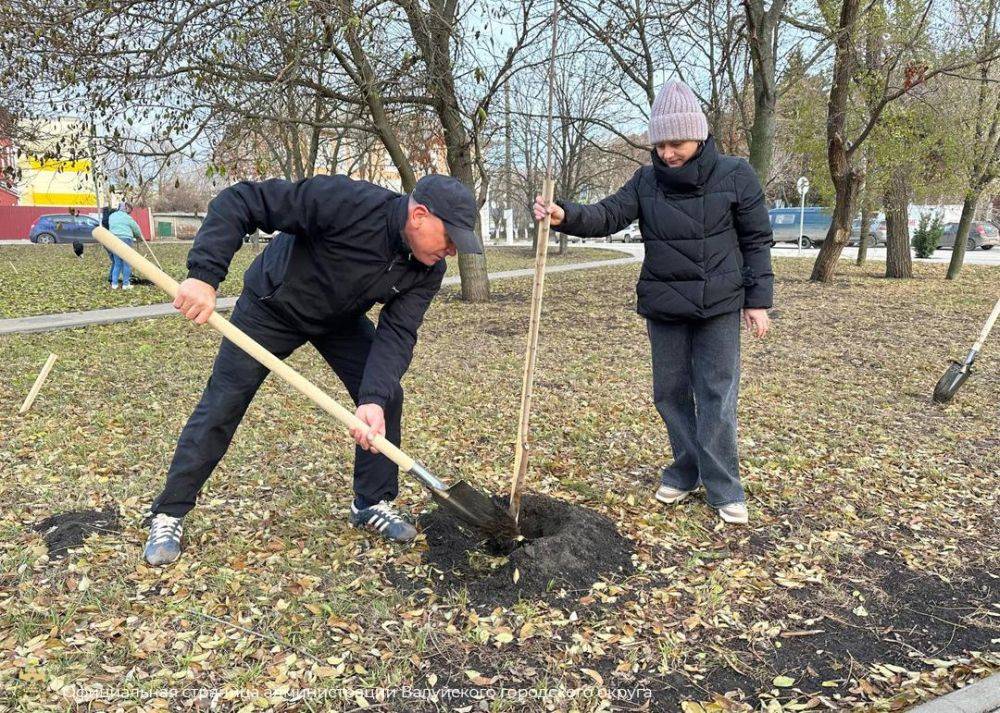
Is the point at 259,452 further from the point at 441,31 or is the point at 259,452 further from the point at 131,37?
the point at 441,31

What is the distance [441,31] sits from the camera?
891 cm

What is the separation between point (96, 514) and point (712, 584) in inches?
119

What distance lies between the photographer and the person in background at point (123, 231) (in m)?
12.3

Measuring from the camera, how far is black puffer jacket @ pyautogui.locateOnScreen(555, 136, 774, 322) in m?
3.30

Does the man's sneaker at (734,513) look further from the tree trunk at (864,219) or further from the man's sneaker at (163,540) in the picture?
the tree trunk at (864,219)

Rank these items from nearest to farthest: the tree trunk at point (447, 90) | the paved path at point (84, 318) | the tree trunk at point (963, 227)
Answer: the tree trunk at point (447, 90) < the paved path at point (84, 318) < the tree trunk at point (963, 227)

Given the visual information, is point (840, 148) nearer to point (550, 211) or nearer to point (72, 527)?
point (550, 211)

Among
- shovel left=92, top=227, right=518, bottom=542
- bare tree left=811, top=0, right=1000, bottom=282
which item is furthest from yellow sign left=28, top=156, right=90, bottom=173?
bare tree left=811, top=0, right=1000, bottom=282

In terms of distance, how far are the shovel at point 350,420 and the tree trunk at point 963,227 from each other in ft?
45.8

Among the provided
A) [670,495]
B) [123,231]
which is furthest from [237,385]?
[123,231]

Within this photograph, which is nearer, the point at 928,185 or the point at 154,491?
the point at 154,491

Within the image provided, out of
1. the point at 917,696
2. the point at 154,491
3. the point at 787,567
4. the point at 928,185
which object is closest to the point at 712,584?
the point at 787,567

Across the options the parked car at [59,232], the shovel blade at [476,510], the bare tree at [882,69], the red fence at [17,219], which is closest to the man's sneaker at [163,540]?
the shovel blade at [476,510]

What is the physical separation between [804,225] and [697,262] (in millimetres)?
35362
